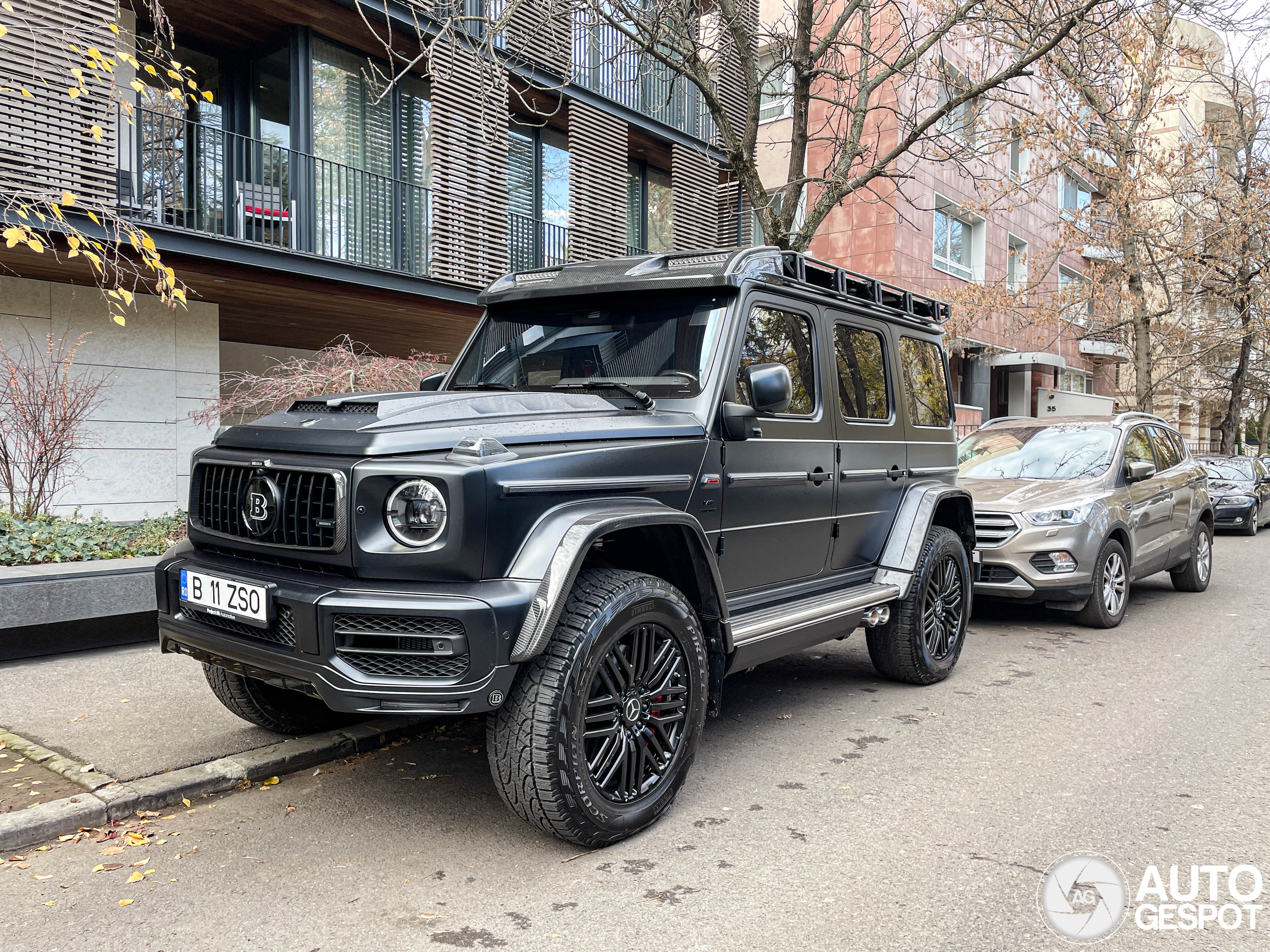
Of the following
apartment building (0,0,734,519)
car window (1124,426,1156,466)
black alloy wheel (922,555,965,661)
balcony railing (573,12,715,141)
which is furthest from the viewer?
balcony railing (573,12,715,141)

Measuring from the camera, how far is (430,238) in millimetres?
13094

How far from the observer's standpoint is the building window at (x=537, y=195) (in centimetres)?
1497

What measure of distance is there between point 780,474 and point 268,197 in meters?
9.18

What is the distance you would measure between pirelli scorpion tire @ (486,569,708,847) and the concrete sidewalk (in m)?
1.41

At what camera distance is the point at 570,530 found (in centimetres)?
333

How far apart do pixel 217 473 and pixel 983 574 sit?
6300mm

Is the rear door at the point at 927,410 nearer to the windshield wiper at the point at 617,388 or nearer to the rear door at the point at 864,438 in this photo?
the rear door at the point at 864,438

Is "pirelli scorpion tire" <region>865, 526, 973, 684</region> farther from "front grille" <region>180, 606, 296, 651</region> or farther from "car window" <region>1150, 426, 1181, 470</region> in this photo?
"car window" <region>1150, 426, 1181, 470</region>

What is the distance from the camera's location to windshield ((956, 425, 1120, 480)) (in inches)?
337

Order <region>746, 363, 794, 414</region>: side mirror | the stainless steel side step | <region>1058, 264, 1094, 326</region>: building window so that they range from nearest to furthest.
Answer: <region>746, 363, 794, 414</region>: side mirror < the stainless steel side step < <region>1058, 264, 1094, 326</region>: building window

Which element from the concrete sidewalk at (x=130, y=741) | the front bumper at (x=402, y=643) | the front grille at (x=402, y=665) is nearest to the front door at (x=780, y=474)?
the front bumper at (x=402, y=643)

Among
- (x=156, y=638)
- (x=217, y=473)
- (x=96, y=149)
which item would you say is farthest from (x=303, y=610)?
(x=96, y=149)

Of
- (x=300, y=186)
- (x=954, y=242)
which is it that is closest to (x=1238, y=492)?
(x=954, y=242)

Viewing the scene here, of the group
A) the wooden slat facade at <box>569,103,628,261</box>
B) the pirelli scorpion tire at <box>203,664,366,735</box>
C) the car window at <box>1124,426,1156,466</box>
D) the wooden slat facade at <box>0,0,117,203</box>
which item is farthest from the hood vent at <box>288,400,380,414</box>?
the wooden slat facade at <box>569,103,628,261</box>
